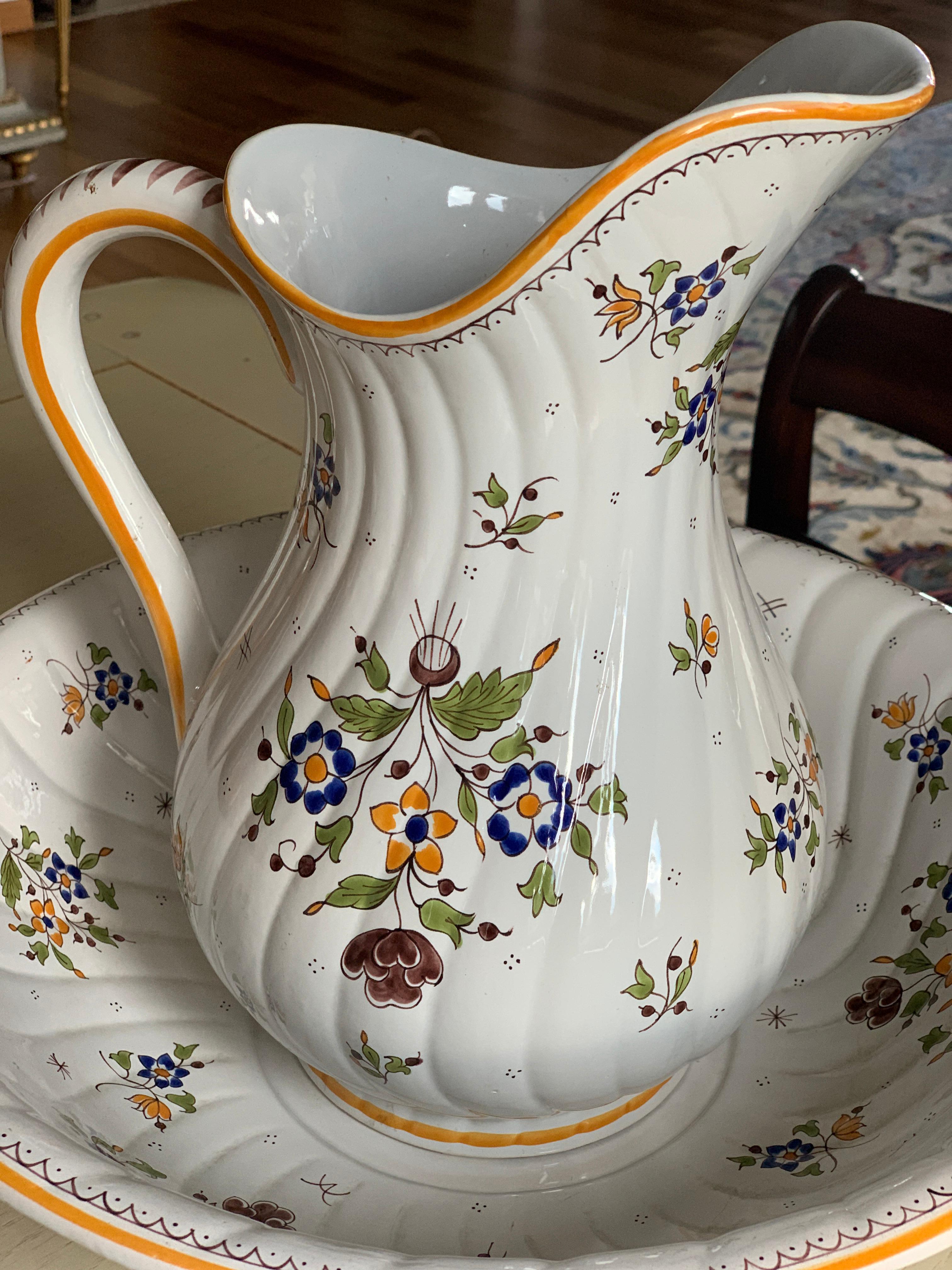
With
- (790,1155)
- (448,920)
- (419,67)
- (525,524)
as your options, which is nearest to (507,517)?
(525,524)

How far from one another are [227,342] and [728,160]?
0.74 m

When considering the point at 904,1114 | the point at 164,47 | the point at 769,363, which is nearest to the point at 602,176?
the point at 904,1114

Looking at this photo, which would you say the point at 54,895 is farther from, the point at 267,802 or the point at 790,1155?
the point at 790,1155

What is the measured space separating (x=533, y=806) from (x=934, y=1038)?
184mm

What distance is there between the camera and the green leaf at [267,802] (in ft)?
1.32

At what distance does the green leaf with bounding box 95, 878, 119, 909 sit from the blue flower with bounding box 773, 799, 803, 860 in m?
0.26

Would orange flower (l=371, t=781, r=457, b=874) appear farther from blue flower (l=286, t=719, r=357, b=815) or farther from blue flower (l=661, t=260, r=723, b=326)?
blue flower (l=661, t=260, r=723, b=326)

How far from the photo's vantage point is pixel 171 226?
1.31 ft

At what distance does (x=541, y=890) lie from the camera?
377 millimetres

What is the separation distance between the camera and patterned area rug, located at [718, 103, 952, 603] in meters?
1.21

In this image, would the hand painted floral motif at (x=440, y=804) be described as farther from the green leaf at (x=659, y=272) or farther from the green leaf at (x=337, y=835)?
the green leaf at (x=659, y=272)

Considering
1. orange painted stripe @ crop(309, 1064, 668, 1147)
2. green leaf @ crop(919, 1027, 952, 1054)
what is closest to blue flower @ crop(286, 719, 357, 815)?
orange painted stripe @ crop(309, 1064, 668, 1147)

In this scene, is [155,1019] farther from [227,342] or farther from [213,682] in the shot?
[227,342]

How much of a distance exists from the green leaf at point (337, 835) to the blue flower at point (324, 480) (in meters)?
0.09
